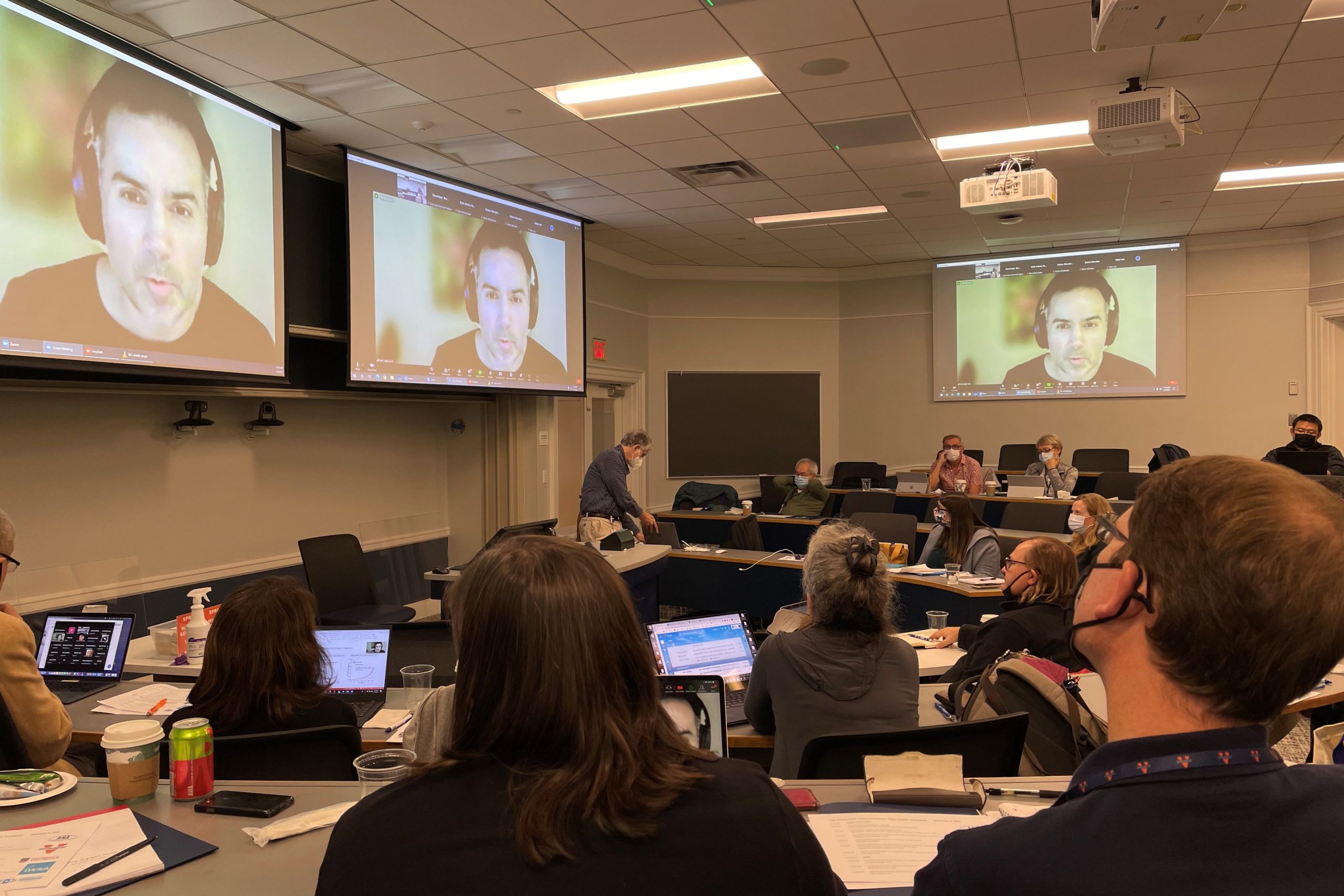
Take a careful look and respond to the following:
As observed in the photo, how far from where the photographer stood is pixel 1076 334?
9.40m

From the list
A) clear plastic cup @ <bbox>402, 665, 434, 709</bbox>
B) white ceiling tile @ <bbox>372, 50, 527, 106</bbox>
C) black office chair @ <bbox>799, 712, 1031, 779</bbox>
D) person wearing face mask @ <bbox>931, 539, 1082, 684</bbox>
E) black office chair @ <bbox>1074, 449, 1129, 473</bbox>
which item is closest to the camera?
black office chair @ <bbox>799, 712, 1031, 779</bbox>

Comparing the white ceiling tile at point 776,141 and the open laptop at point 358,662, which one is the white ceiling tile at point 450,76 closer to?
the white ceiling tile at point 776,141

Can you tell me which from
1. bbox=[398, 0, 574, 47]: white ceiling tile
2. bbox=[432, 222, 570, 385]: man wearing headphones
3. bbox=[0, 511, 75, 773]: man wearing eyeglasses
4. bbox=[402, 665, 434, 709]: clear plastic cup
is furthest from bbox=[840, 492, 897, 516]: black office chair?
bbox=[0, 511, 75, 773]: man wearing eyeglasses

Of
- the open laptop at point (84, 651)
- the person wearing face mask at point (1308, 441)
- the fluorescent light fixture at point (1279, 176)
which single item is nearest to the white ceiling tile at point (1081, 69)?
the fluorescent light fixture at point (1279, 176)

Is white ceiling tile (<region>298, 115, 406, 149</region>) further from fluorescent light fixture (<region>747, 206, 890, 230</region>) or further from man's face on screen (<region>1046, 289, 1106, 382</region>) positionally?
man's face on screen (<region>1046, 289, 1106, 382</region>)

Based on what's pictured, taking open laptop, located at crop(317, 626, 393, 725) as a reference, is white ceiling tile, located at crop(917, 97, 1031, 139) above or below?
above

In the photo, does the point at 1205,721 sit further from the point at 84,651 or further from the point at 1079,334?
the point at 1079,334

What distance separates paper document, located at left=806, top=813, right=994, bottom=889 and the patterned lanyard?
0.64 meters

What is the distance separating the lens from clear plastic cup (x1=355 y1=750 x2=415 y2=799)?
64.8 inches

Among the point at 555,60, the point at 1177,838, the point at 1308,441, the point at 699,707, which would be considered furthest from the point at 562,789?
the point at 1308,441

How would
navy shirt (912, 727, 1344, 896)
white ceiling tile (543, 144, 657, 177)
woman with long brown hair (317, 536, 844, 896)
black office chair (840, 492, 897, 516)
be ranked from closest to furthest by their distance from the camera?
navy shirt (912, 727, 1344, 896), woman with long brown hair (317, 536, 844, 896), white ceiling tile (543, 144, 657, 177), black office chair (840, 492, 897, 516)

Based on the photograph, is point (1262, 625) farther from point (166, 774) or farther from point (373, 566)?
point (373, 566)

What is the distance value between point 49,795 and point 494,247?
5.57m

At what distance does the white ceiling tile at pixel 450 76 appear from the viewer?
4414 millimetres
